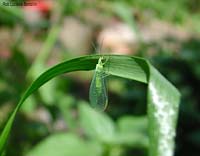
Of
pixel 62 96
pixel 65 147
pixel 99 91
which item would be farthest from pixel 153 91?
pixel 62 96

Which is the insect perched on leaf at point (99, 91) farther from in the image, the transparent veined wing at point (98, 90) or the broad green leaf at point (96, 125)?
the broad green leaf at point (96, 125)

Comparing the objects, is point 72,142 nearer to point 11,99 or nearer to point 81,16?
point 11,99

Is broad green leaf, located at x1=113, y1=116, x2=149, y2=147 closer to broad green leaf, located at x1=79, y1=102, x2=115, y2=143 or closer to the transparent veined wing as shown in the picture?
broad green leaf, located at x1=79, y1=102, x2=115, y2=143

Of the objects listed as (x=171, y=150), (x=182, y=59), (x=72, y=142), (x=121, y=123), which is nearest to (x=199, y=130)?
(x=182, y=59)

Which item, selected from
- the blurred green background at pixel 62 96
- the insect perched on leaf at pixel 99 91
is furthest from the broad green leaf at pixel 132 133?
the insect perched on leaf at pixel 99 91

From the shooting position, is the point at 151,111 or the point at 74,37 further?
the point at 74,37
